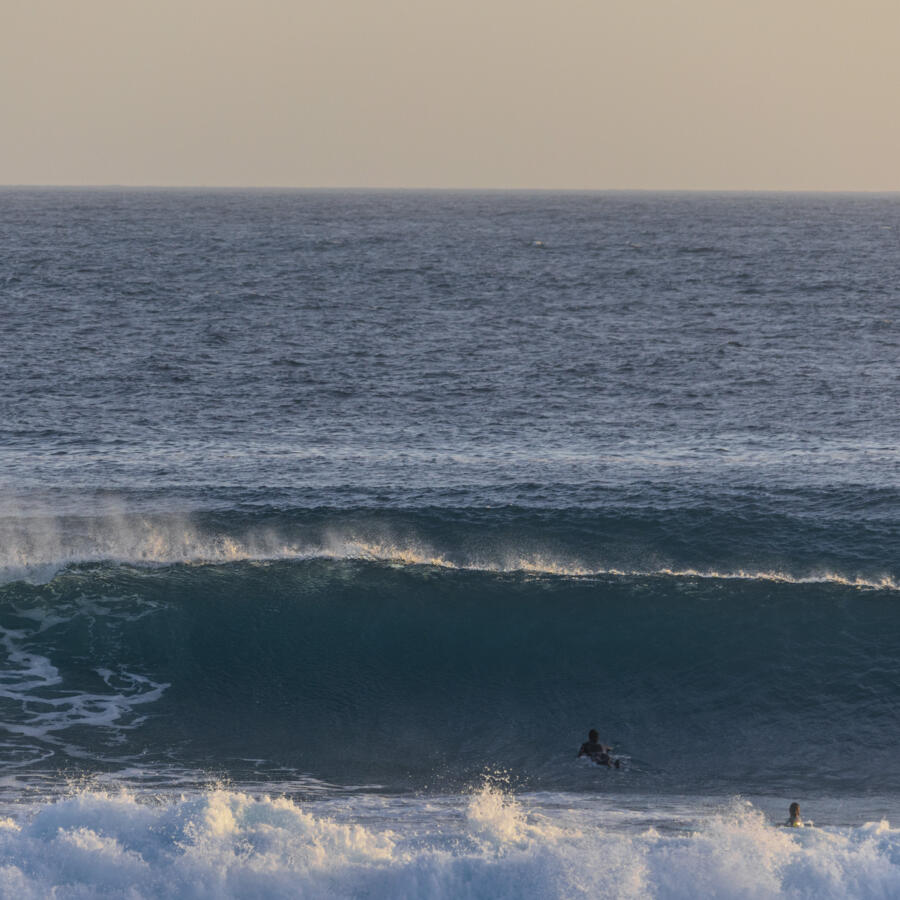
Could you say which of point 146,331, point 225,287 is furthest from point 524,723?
point 225,287

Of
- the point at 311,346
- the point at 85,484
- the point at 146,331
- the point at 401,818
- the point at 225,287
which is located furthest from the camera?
the point at 225,287

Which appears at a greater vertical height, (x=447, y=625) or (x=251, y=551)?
(x=251, y=551)

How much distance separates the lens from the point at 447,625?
93.2 feet

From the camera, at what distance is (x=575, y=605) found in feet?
94.7

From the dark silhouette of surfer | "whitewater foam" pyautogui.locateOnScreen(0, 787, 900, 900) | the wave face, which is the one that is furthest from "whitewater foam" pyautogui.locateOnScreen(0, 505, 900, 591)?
"whitewater foam" pyautogui.locateOnScreen(0, 787, 900, 900)

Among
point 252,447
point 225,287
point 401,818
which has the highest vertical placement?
point 225,287

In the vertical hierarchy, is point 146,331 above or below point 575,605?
above

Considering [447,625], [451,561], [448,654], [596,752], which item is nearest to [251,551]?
[451,561]

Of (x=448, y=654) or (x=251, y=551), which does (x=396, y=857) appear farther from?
(x=251, y=551)

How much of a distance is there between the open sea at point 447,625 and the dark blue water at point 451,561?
0.12 metres

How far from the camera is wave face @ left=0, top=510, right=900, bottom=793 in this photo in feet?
73.9

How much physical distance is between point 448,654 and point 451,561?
4598mm

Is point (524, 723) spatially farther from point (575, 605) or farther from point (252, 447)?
point (252, 447)

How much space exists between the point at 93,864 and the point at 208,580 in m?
13.5
